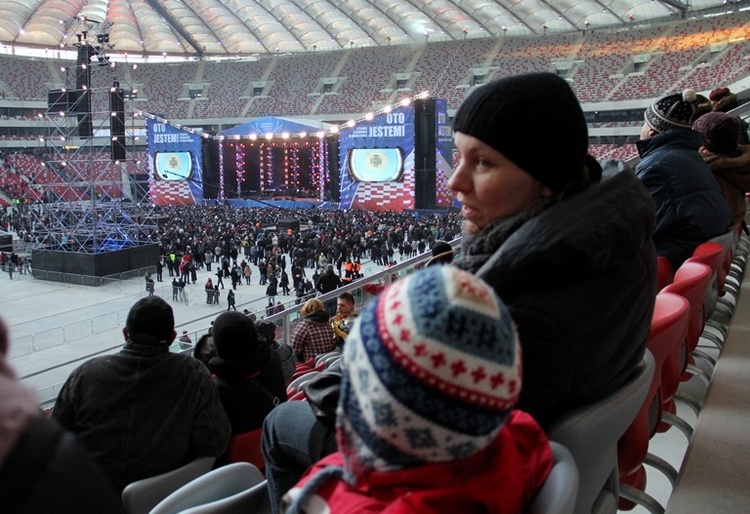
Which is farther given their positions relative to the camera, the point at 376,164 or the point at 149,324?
the point at 376,164

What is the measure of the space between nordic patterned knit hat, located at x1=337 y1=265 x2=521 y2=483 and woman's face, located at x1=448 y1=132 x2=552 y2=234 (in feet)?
1.55

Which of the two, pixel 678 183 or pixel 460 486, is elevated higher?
pixel 678 183

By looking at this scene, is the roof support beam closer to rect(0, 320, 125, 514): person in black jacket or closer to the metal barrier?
the metal barrier

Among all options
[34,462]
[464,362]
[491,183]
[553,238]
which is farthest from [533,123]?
[34,462]

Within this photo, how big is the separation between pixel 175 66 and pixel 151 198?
1643 centimetres

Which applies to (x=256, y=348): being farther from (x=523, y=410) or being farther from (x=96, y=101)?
(x=96, y=101)

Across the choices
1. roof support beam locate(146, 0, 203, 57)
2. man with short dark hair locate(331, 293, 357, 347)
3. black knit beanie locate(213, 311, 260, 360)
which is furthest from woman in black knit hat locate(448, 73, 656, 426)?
roof support beam locate(146, 0, 203, 57)

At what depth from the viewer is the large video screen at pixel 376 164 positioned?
69.5ft

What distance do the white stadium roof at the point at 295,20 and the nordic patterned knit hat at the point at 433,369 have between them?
101ft

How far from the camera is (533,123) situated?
3.48 feet

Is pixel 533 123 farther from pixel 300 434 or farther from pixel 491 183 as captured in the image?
pixel 300 434

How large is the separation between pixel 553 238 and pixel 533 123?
0.78 feet

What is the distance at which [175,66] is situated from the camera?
1635 inches

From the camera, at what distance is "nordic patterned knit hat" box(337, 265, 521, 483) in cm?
65
